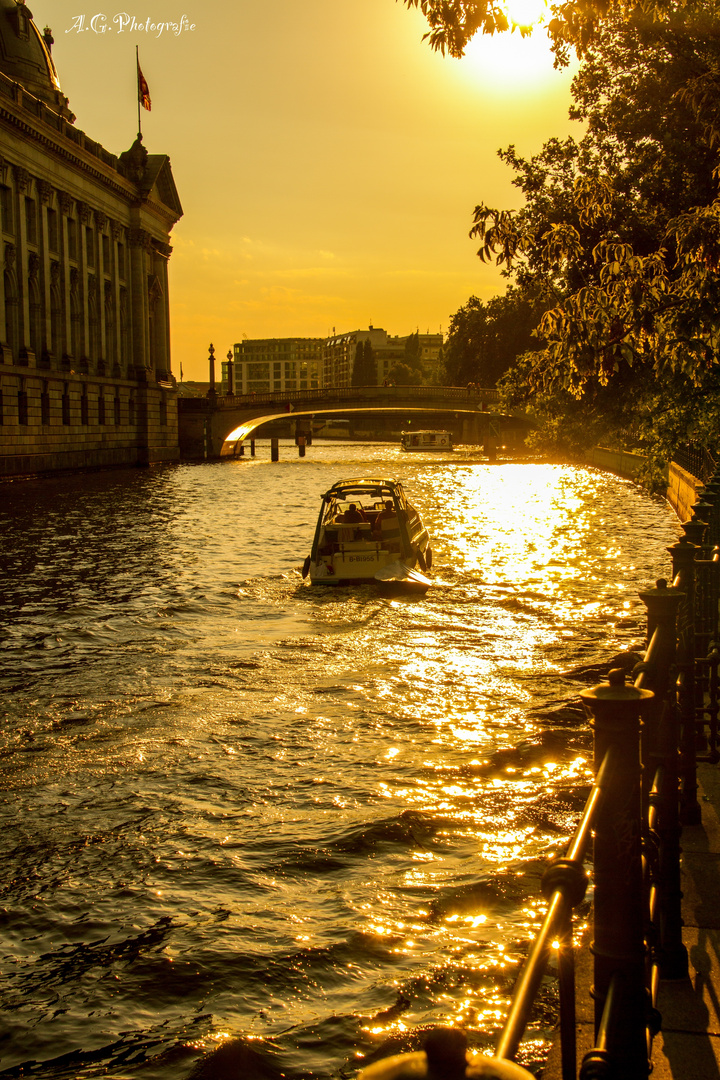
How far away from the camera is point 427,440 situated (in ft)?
339

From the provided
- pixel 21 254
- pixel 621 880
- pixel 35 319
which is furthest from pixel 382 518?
pixel 35 319

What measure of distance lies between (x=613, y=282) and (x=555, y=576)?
1294cm

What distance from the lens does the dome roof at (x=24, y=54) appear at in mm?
70062

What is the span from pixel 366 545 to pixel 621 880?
53.6 ft

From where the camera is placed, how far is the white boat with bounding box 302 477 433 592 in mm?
19328

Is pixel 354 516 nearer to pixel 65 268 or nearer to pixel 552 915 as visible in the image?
pixel 552 915

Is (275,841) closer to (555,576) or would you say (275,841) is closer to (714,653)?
(714,653)

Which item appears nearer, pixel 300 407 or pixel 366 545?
pixel 366 545

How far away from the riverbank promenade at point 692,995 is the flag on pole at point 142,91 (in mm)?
77686

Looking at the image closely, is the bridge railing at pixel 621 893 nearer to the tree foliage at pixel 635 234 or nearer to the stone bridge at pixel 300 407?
the tree foliage at pixel 635 234

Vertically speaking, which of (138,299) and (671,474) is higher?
(138,299)

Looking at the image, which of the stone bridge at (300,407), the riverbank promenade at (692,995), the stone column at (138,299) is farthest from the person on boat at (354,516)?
the stone bridge at (300,407)

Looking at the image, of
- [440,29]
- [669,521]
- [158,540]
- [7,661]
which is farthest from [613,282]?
[669,521]

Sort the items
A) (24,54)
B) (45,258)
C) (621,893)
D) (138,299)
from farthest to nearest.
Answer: (138,299)
(24,54)
(45,258)
(621,893)
